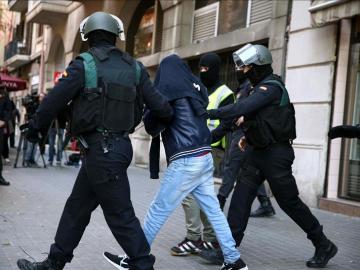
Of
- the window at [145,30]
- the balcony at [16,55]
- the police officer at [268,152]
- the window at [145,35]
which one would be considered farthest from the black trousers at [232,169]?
the balcony at [16,55]

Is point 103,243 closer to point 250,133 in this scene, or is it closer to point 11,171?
point 250,133

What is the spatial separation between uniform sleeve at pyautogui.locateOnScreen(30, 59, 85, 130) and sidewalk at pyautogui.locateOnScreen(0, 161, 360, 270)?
1.52m

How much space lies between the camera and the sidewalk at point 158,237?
16.4 ft

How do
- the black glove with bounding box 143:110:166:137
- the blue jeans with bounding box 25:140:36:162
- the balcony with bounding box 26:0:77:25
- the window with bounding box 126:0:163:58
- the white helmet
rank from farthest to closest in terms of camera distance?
the balcony with bounding box 26:0:77:25 < the window with bounding box 126:0:163:58 < the blue jeans with bounding box 25:140:36:162 < the black glove with bounding box 143:110:166:137 < the white helmet

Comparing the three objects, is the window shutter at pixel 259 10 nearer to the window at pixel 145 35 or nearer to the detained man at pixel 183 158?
the window at pixel 145 35

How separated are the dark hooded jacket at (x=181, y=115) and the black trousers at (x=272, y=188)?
25.9 inches

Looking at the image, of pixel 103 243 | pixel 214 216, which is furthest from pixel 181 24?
pixel 214 216

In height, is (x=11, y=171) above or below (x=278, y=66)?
below

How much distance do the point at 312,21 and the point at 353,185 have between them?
266 centimetres

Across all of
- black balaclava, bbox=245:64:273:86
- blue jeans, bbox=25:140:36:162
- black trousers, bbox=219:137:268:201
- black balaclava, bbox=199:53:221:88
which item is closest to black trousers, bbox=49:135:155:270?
black balaclava, bbox=245:64:273:86

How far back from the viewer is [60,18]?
23.1 metres

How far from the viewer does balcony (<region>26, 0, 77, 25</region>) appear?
21938 mm

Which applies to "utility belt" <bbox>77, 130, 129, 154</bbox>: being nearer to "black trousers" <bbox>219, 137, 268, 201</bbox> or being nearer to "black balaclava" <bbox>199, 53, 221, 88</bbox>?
"black balaclava" <bbox>199, 53, 221, 88</bbox>

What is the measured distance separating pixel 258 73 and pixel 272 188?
1.02 m
